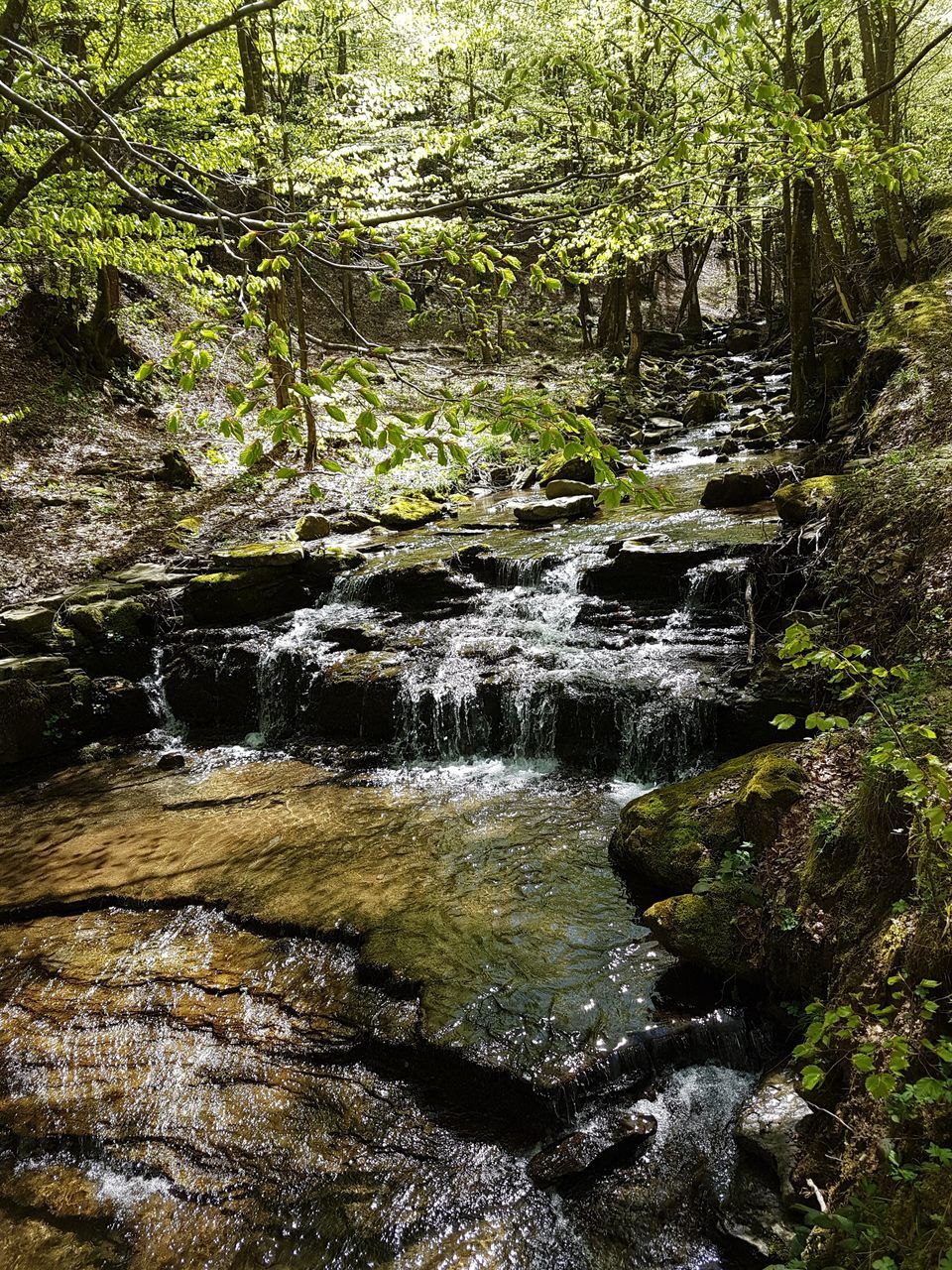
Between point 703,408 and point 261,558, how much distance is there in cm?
1243

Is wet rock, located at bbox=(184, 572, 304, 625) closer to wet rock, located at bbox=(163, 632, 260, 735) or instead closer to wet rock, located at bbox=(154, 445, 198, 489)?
wet rock, located at bbox=(163, 632, 260, 735)

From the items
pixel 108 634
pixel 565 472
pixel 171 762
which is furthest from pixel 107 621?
pixel 565 472

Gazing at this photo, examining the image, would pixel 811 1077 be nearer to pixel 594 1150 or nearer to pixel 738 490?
pixel 594 1150

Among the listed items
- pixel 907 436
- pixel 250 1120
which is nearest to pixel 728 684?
pixel 907 436

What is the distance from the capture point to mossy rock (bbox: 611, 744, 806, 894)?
175 inches

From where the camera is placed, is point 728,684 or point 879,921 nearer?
point 879,921

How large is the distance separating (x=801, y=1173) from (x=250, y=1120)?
280 centimetres

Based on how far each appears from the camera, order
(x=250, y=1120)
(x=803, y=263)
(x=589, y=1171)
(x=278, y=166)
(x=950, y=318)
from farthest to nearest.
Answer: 1. (x=278, y=166)
2. (x=803, y=263)
3. (x=950, y=318)
4. (x=250, y=1120)
5. (x=589, y=1171)

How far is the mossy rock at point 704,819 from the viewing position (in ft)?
14.6

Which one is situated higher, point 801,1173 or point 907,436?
point 907,436

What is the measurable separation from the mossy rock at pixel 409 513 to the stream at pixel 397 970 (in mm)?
4580

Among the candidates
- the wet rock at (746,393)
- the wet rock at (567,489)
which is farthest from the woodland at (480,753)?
the wet rock at (746,393)

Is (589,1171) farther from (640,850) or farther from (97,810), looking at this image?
(97,810)

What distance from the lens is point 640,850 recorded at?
5301 mm
